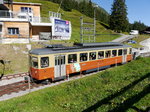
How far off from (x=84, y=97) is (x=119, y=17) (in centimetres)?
Answer: 5904

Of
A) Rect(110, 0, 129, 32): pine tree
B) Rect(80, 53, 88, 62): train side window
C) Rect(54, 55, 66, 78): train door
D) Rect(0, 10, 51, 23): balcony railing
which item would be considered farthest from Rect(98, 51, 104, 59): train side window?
Rect(110, 0, 129, 32): pine tree

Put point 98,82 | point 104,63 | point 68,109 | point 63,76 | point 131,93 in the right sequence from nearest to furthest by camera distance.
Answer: point 68,109
point 131,93
point 98,82
point 63,76
point 104,63

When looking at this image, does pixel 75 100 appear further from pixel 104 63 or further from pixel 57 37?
pixel 57 37

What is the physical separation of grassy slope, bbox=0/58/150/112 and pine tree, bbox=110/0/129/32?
53.1 m

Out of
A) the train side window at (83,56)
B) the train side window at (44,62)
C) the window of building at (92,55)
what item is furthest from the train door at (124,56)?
the train side window at (44,62)

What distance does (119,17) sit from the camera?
65.2m

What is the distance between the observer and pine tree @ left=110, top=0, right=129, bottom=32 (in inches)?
2542

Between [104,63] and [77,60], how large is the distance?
468cm

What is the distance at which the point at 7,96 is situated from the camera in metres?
12.2

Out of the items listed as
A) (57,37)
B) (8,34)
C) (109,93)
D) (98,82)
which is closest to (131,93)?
(109,93)

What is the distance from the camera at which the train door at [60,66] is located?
14942 mm

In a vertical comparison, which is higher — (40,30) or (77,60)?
(40,30)

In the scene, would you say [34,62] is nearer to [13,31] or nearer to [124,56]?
[124,56]

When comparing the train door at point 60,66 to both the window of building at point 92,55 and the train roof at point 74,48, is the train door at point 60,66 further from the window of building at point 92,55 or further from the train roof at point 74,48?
the window of building at point 92,55
